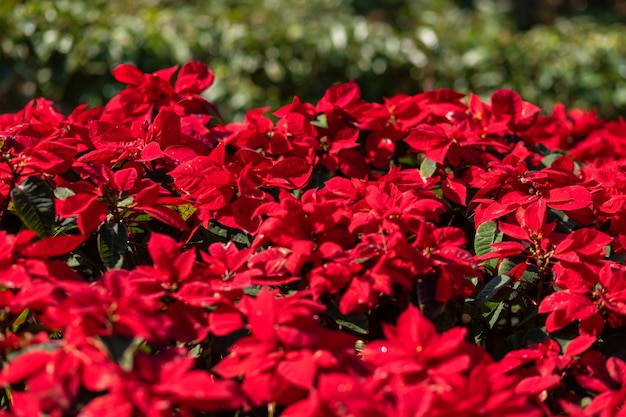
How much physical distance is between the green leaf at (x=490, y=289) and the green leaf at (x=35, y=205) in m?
0.78

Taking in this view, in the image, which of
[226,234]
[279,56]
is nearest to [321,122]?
[226,234]

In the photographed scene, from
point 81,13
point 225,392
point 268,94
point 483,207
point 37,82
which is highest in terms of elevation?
point 225,392

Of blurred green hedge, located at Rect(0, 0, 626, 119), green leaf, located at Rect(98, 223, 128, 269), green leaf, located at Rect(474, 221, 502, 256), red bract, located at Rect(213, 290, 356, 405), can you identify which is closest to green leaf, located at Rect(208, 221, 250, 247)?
green leaf, located at Rect(98, 223, 128, 269)

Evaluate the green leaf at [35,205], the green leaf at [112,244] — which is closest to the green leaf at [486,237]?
the green leaf at [112,244]

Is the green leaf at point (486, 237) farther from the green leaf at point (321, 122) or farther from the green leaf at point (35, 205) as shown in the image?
the green leaf at point (35, 205)

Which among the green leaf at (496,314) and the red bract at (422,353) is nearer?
the red bract at (422,353)

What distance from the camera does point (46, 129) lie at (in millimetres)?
1729

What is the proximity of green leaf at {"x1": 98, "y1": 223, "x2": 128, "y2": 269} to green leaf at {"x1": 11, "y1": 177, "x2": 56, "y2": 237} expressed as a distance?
0.09 m

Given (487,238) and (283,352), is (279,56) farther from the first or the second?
(283,352)

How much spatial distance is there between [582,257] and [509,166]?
0.28m

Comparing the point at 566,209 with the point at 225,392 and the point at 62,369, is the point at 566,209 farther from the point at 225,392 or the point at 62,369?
the point at 62,369

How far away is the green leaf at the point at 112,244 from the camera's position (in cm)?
136

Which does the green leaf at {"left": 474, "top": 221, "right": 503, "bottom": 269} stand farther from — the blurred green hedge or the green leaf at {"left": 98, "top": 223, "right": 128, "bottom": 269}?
the blurred green hedge

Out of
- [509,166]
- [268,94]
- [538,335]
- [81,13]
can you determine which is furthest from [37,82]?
[538,335]
